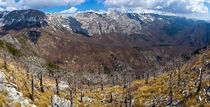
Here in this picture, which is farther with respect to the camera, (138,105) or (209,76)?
(138,105)

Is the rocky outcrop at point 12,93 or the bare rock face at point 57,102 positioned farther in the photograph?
the bare rock face at point 57,102

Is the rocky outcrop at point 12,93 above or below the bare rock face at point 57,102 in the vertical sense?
above

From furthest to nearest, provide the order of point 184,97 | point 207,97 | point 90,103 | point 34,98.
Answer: point 90,103, point 34,98, point 184,97, point 207,97

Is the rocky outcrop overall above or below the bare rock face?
above

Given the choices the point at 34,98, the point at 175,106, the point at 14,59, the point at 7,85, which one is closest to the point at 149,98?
the point at 175,106

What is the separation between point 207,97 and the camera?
3259cm

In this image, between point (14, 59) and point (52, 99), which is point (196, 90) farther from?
point (14, 59)

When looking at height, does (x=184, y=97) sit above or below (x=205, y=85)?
below

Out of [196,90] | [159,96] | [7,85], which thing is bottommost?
[159,96]

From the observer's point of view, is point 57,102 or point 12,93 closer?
point 12,93

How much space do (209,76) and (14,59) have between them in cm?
8202

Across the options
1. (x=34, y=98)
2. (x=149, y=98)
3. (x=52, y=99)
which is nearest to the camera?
(x=34, y=98)

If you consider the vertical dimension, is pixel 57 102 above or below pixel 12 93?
below

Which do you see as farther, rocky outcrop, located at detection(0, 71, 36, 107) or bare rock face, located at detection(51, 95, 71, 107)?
bare rock face, located at detection(51, 95, 71, 107)
